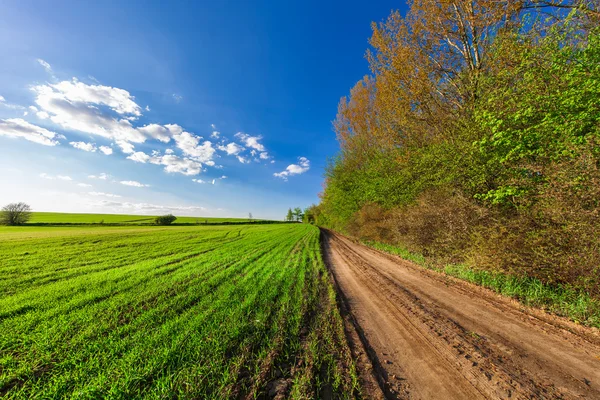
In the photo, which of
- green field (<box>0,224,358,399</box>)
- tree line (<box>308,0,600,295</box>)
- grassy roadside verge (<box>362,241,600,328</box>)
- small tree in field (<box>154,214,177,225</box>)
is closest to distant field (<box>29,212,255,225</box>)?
small tree in field (<box>154,214,177,225</box>)

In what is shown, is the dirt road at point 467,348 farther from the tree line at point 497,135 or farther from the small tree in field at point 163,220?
the small tree in field at point 163,220

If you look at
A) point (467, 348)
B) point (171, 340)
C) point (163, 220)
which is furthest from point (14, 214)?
point (467, 348)

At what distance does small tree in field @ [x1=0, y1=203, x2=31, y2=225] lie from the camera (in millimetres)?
44594

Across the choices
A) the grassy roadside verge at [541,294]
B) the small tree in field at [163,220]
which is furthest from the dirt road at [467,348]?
the small tree in field at [163,220]

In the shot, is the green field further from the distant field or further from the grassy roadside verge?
the distant field

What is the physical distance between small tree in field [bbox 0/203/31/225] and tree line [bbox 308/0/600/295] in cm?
7519

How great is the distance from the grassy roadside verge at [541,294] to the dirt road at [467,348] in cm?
39

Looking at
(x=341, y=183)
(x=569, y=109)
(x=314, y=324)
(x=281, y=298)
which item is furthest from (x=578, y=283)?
(x=341, y=183)

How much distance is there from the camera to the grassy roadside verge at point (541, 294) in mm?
4525

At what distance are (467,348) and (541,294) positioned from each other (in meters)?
3.92

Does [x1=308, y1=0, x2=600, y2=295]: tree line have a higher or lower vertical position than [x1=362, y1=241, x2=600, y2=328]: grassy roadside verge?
higher

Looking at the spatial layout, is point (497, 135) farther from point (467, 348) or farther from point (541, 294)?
point (467, 348)

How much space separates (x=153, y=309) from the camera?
16.7 feet

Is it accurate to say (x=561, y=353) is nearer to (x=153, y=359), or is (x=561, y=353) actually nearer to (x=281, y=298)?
(x=281, y=298)
